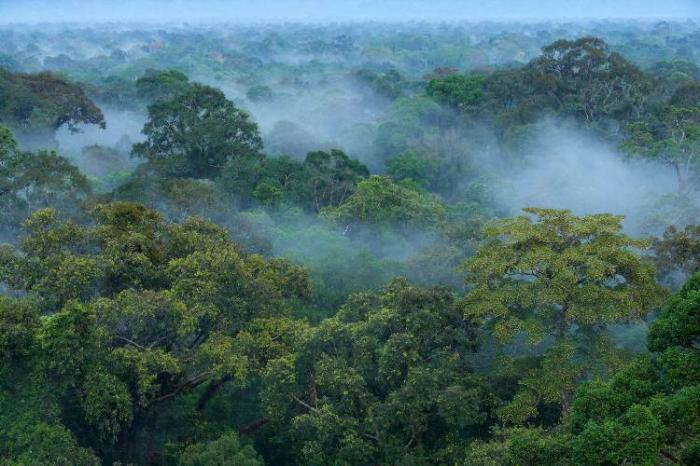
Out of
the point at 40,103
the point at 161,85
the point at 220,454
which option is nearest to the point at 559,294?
the point at 220,454

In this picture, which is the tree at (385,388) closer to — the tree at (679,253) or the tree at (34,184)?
the tree at (679,253)

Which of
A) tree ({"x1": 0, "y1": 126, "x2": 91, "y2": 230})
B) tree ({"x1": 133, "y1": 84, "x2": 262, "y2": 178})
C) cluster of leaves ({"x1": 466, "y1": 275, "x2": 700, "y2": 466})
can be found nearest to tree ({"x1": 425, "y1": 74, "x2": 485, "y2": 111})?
tree ({"x1": 133, "y1": 84, "x2": 262, "y2": 178})

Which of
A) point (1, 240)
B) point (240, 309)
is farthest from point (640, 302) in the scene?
point (1, 240)

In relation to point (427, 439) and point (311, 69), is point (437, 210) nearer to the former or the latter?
point (427, 439)

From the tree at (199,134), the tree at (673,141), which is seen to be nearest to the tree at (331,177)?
the tree at (199,134)

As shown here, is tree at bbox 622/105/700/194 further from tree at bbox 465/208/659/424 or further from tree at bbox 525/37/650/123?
tree at bbox 465/208/659/424
